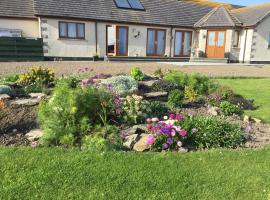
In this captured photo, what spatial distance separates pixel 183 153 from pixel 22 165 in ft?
7.91

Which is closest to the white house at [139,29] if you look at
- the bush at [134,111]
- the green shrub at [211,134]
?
the bush at [134,111]

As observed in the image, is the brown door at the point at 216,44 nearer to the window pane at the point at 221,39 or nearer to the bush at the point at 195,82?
the window pane at the point at 221,39

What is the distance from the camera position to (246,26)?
25.4 m

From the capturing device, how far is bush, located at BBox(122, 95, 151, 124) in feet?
19.2

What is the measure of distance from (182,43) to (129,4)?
226 inches

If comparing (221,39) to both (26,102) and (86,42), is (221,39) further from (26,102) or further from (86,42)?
(26,102)

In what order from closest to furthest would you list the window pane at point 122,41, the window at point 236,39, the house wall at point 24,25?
the house wall at point 24,25 → the window pane at point 122,41 → the window at point 236,39

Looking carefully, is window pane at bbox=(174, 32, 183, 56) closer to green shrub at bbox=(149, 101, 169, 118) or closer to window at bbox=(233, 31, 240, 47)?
window at bbox=(233, 31, 240, 47)

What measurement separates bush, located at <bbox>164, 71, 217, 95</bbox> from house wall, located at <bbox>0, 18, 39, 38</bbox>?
52.6 feet

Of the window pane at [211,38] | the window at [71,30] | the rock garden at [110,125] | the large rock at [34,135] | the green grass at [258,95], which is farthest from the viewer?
the window pane at [211,38]

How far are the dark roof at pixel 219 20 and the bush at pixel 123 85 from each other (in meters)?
19.5

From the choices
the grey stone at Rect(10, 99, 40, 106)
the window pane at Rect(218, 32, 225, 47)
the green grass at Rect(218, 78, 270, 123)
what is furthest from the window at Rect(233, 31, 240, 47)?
the grey stone at Rect(10, 99, 40, 106)

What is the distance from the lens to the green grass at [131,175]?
3.62 meters

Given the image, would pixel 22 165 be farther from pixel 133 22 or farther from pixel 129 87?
pixel 133 22
